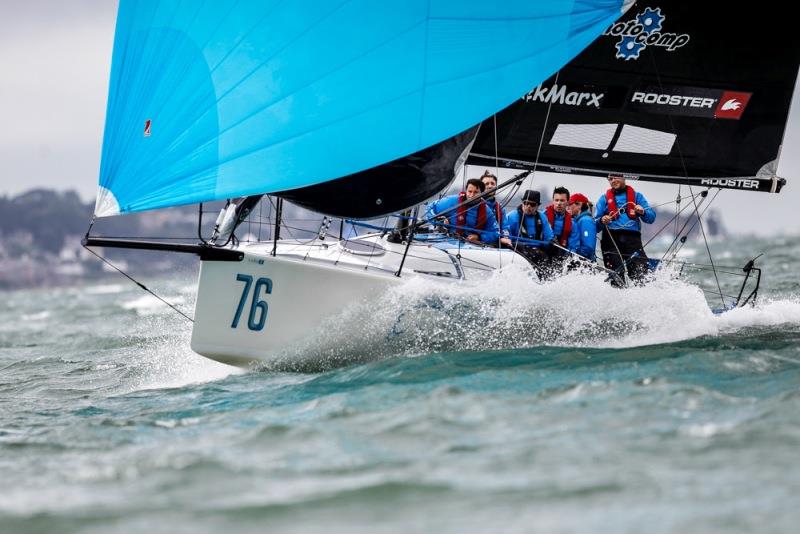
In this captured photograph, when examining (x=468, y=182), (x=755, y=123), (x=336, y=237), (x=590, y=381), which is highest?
(x=755, y=123)

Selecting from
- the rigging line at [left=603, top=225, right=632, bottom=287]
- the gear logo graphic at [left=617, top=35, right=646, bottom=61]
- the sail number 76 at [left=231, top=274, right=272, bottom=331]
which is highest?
the gear logo graphic at [left=617, top=35, right=646, bottom=61]

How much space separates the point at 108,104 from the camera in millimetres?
6109

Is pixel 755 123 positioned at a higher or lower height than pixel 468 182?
higher

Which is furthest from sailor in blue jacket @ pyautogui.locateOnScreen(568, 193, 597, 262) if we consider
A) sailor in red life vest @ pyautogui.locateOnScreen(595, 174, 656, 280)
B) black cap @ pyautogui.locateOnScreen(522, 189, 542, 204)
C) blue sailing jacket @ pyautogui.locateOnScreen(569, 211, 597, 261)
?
black cap @ pyautogui.locateOnScreen(522, 189, 542, 204)

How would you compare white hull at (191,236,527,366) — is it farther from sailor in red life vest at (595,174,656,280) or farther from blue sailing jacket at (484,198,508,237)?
sailor in red life vest at (595,174,656,280)

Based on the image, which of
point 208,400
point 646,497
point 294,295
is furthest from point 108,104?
point 646,497

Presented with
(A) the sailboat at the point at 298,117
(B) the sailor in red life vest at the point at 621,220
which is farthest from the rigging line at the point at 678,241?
(A) the sailboat at the point at 298,117

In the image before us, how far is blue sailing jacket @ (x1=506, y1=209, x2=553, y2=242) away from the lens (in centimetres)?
739

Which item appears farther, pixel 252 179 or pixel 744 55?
pixel 744 55

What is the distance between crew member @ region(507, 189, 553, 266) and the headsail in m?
0.28

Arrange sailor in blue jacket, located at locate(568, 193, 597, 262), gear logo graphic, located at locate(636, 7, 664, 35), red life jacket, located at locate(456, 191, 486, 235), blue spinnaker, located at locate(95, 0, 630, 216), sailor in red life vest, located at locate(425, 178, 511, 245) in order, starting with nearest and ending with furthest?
blue spinnaker, located at locate(95, 0, 630, 216)
gear logo graphic, located at locate(636, 7, 664, 35)
sailor in red life vest, located at locate(425, 178, 511, 245)
red life jacket, located at locate(456, 191, 486, 235)
sailor in blue jacket, located at locate(568, 193, 597, 262)

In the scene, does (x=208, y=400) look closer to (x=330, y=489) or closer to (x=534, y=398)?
(x=534, y=398)

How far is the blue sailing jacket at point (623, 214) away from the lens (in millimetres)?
7566

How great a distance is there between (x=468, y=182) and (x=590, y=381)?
2.56 m
